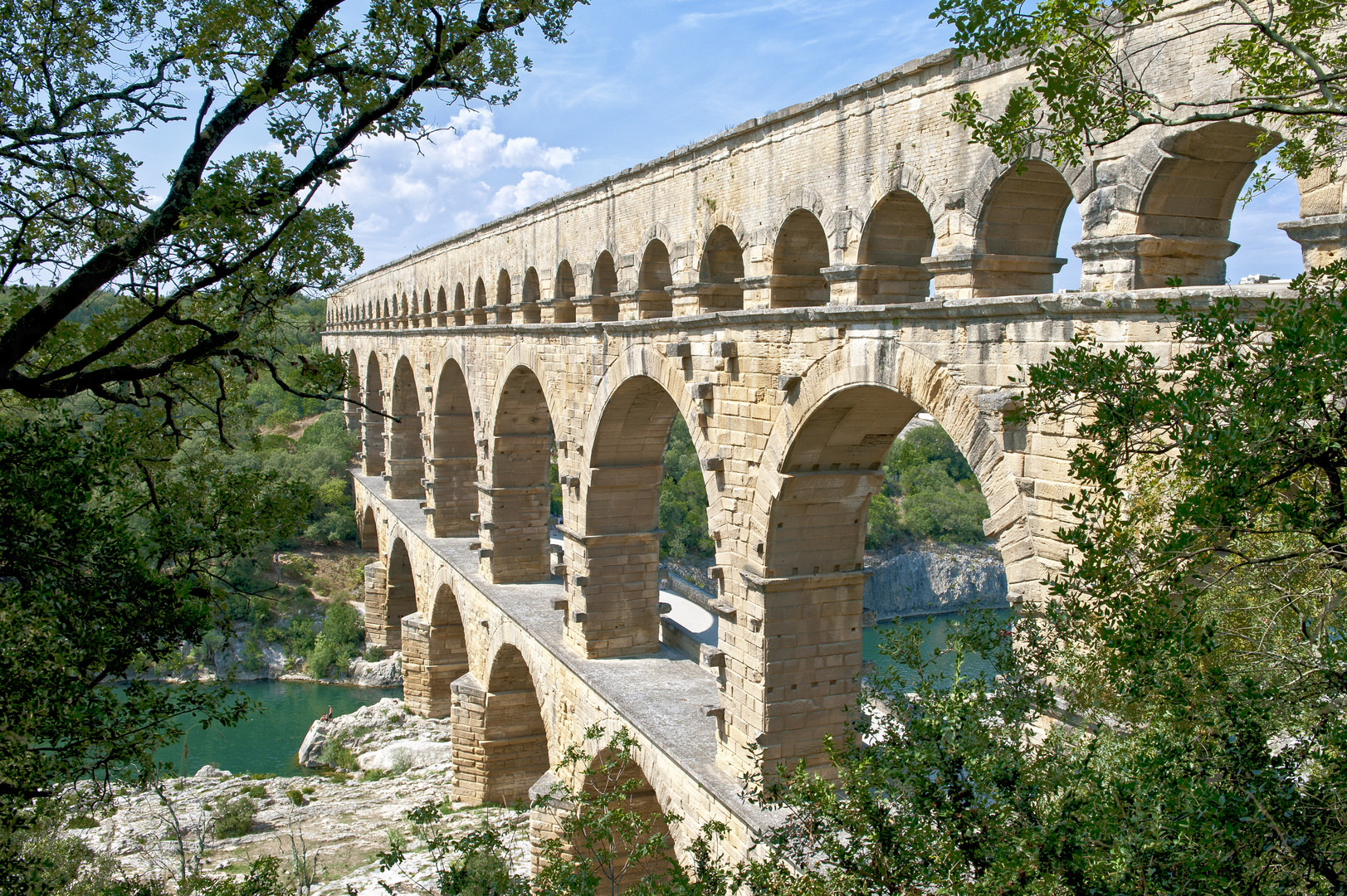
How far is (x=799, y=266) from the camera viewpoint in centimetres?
→ 958

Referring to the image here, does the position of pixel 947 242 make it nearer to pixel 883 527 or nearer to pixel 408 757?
pixel 408 757

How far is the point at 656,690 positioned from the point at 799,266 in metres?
5.47

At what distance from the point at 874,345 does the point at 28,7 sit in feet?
18.7

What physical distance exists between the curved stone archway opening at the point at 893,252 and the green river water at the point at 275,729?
1280 centimetres

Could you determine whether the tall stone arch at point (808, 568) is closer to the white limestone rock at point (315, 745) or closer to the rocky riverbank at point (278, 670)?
the white limestone rock at point (315, 745)

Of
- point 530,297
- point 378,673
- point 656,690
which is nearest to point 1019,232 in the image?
point 656,690

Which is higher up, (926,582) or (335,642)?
(335,642)

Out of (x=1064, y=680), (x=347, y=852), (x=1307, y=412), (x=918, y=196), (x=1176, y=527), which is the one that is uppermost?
(x=918, y=196)

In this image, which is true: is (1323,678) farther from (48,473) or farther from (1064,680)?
(48,473)

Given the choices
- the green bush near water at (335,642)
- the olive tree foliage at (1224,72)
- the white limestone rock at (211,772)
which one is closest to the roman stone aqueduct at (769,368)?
the olive tree foliage at (1224,72)

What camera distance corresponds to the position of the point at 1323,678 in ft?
12.5

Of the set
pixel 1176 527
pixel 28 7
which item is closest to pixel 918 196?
pixel 1176 527

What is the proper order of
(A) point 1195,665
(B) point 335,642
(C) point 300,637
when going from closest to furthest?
(A) point 1195,665, (B) point 335,642, (C) point 300,637

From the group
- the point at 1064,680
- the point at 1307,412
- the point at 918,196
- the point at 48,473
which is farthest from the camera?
the point at 918,196
